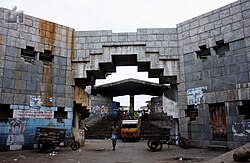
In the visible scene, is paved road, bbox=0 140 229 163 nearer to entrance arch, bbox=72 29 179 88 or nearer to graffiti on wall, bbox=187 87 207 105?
graffiti on wall, bbox=187 87 207 105

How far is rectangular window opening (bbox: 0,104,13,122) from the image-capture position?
42.1 ft

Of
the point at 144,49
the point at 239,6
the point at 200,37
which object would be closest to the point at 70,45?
the point at 144,49

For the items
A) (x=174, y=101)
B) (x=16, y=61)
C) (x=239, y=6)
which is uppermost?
(x=239, y=6)

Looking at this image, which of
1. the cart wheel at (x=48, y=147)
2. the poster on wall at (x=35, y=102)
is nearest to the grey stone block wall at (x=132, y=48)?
the poster on wall at (x=35, y=102)

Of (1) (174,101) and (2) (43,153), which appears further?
(1) (174,101)

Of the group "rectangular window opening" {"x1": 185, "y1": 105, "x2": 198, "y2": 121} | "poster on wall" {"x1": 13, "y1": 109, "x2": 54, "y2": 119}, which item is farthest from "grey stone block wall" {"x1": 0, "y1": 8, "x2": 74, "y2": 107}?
"rectangular window opening" {"x1": 185, "y1": 105, "x2": 198, "y2": 121}

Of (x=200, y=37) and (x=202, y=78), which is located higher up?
(x=200, y=37)

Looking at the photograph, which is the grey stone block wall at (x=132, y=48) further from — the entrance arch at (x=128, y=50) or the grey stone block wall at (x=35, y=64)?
the grey stone block wall at (x=35, y=64)

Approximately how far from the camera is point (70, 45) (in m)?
15.8

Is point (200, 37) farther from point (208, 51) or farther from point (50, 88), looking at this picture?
point (50, 88)

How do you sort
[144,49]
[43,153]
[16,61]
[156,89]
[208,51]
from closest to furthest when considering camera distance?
[43,153] < [16,61] < [208,51] < [144,49] < [156,89]

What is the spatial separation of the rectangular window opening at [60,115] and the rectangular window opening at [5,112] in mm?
Answer: 2773

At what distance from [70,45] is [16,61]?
150 inches

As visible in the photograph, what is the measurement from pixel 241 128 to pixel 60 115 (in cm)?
1097
